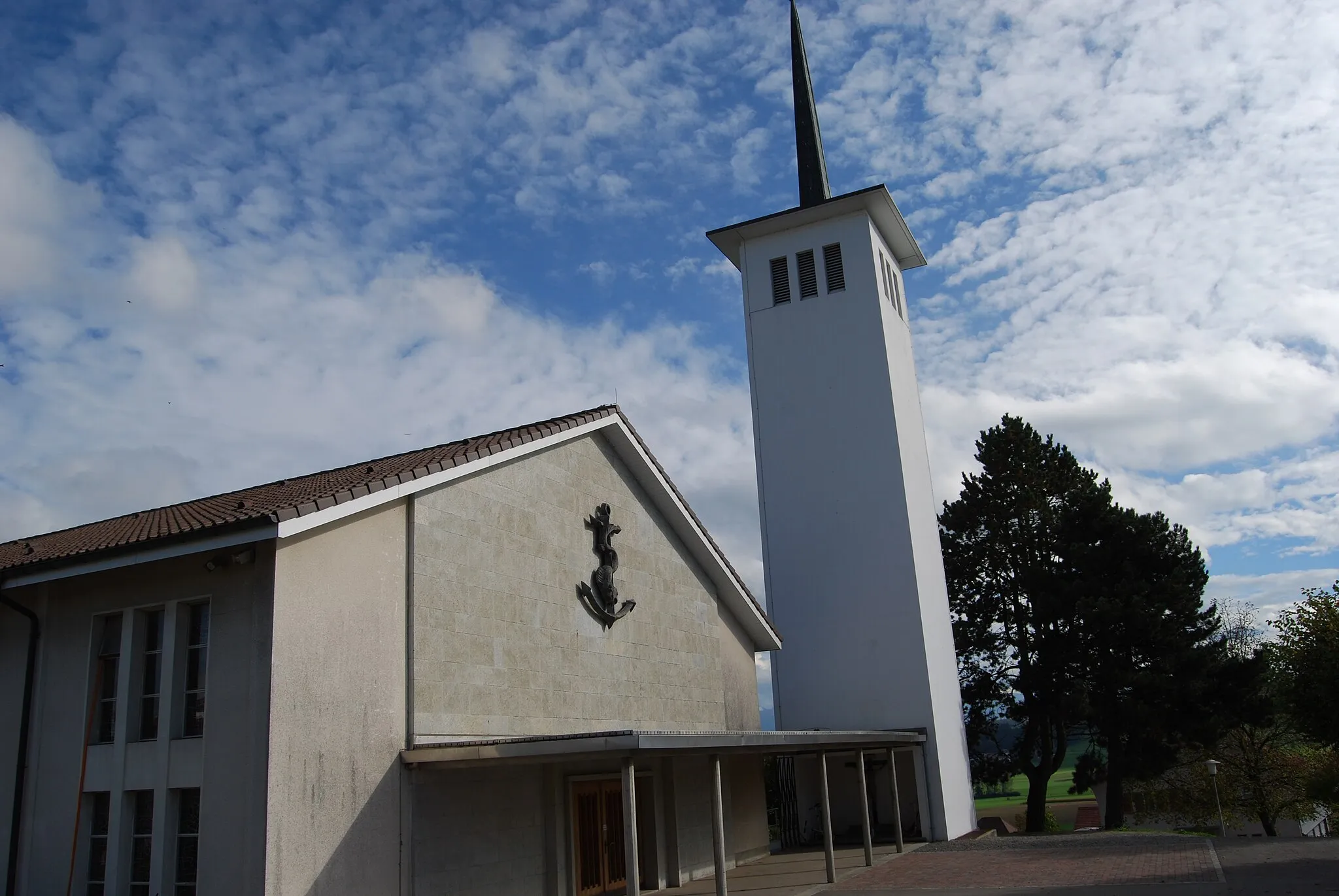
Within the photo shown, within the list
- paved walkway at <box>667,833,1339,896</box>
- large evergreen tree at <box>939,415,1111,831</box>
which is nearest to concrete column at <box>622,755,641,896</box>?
paved walkway at <box>667,833,1339,896</box>

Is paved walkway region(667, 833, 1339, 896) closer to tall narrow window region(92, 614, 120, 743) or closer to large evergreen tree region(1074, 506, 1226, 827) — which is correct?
large evergreen tree region(1074, 506, 1226, 827)

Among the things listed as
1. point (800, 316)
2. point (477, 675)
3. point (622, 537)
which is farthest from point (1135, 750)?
point (477, 675)

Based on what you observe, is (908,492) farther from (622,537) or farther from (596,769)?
(596,769)

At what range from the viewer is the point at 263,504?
11.8 metres

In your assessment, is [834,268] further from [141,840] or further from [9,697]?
[141,840]

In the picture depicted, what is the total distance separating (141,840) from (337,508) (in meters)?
4.03

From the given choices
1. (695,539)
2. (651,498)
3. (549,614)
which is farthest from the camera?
(695,539)

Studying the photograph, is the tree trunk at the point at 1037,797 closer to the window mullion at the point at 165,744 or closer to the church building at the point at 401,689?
the church building at the point at 401,689

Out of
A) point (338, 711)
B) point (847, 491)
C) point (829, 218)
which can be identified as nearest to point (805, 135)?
point (829, 218)

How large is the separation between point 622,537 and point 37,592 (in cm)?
812

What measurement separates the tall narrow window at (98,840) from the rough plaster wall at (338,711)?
2415 mm

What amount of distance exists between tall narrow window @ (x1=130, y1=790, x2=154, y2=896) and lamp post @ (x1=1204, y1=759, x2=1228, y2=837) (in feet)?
82.2

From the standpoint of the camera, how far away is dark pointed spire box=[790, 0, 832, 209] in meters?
30.7

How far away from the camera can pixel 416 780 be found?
38.0 feet
